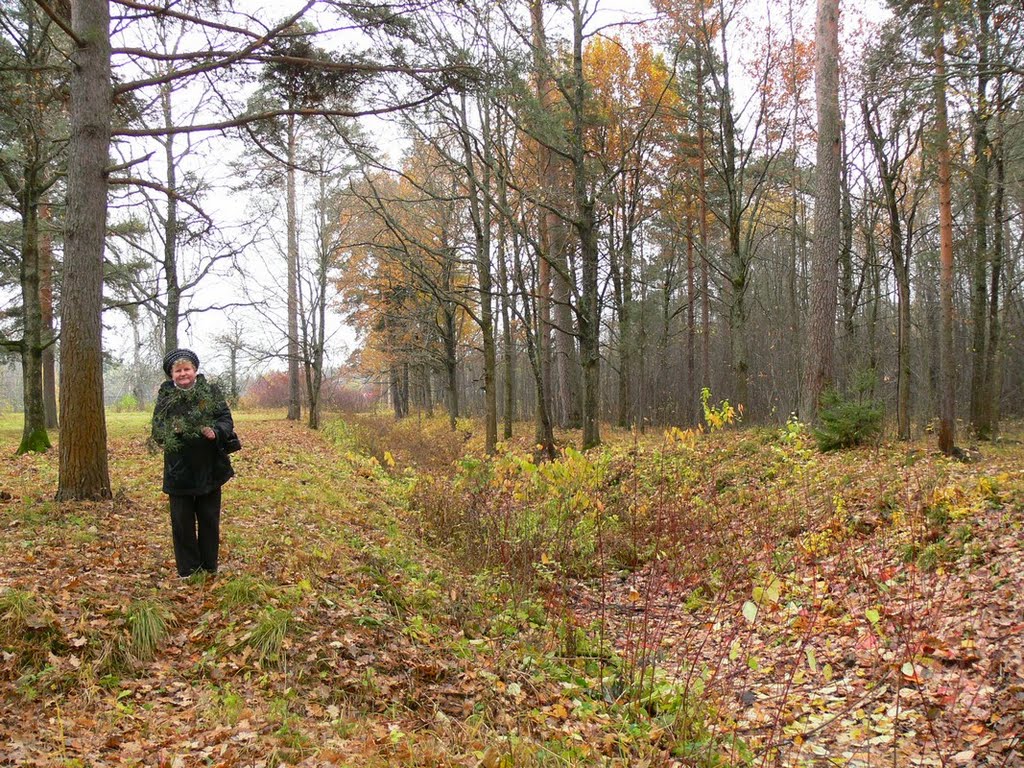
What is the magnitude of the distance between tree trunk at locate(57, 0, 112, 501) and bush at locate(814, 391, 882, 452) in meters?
9.98

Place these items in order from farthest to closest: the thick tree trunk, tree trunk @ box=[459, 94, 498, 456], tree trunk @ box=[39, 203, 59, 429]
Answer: tree trunk @ box=[39, 203, 59, 429], tree trunk @ box=[459, 94, 498, 456], the thick tree trunk

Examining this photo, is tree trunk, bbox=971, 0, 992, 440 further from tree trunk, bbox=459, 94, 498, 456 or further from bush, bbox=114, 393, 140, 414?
bush, bbox=114, 393, 140, 414

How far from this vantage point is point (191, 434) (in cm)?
440

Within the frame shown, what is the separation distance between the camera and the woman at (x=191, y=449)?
4.41 m

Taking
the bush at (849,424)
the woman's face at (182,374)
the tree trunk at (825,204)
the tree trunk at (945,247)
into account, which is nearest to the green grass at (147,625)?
the woman's face at (182,374)

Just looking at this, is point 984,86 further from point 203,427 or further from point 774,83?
point 203,427

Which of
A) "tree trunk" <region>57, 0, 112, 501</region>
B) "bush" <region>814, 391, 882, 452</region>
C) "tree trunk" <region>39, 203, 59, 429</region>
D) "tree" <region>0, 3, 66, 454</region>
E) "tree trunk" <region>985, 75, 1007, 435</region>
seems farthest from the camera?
"tree trunk" <region>39, 203, 59, 429</region>

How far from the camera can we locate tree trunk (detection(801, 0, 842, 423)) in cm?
1030

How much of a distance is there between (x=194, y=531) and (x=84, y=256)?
3.47 m

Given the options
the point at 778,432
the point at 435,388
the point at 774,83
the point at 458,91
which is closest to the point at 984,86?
the point at 774,83

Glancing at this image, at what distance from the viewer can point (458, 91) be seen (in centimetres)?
701

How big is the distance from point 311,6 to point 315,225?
1420cm

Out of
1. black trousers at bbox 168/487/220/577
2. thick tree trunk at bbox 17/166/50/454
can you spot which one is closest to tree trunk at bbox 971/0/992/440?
black trousers at bbox 168/487/220/577

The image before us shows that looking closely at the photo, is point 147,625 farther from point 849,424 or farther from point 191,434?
point 849,424
